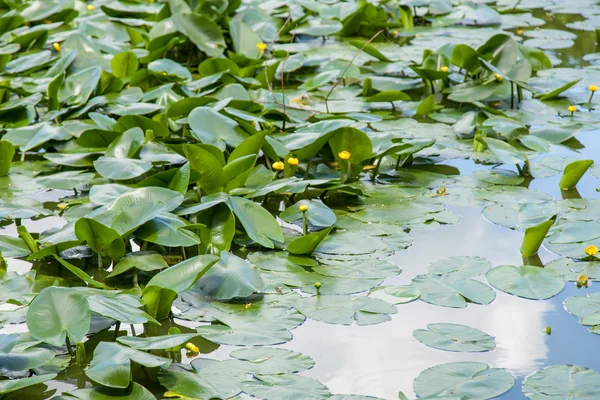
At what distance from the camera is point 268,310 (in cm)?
158

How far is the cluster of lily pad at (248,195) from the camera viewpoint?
1389 mm

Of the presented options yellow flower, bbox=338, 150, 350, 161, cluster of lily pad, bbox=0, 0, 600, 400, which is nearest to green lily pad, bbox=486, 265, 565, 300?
cluster of lily pad, bbox=0, 0, 600, 400

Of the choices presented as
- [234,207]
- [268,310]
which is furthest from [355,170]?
[268,310]

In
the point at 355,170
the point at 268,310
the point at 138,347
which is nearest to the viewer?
the point at 138,347

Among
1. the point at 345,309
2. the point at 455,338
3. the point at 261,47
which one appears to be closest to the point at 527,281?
the point at 455,338

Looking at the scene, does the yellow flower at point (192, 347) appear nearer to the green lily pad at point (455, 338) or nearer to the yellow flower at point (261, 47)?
the green lily pad at point (455, 338)

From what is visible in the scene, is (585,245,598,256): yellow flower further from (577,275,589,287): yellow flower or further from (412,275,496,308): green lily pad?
(412,275,496,308): green lily pad

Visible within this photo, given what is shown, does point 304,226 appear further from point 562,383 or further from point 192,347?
point 562,383

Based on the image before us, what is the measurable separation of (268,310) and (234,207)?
1.08ft

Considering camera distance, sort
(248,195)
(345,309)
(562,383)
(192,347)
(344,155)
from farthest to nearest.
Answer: (344,155), (248,195), (345,309), (192,347), (562,383)

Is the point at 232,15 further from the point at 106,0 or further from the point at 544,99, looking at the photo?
the point at 544,99

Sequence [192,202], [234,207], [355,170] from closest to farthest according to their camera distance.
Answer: [234,207] < [192,202] < [355,170]

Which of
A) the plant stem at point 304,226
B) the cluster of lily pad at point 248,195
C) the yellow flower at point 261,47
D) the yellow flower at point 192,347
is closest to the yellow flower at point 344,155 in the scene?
the cluster of lily pad at point 248,195

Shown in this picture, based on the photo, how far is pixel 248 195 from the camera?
195 cm
